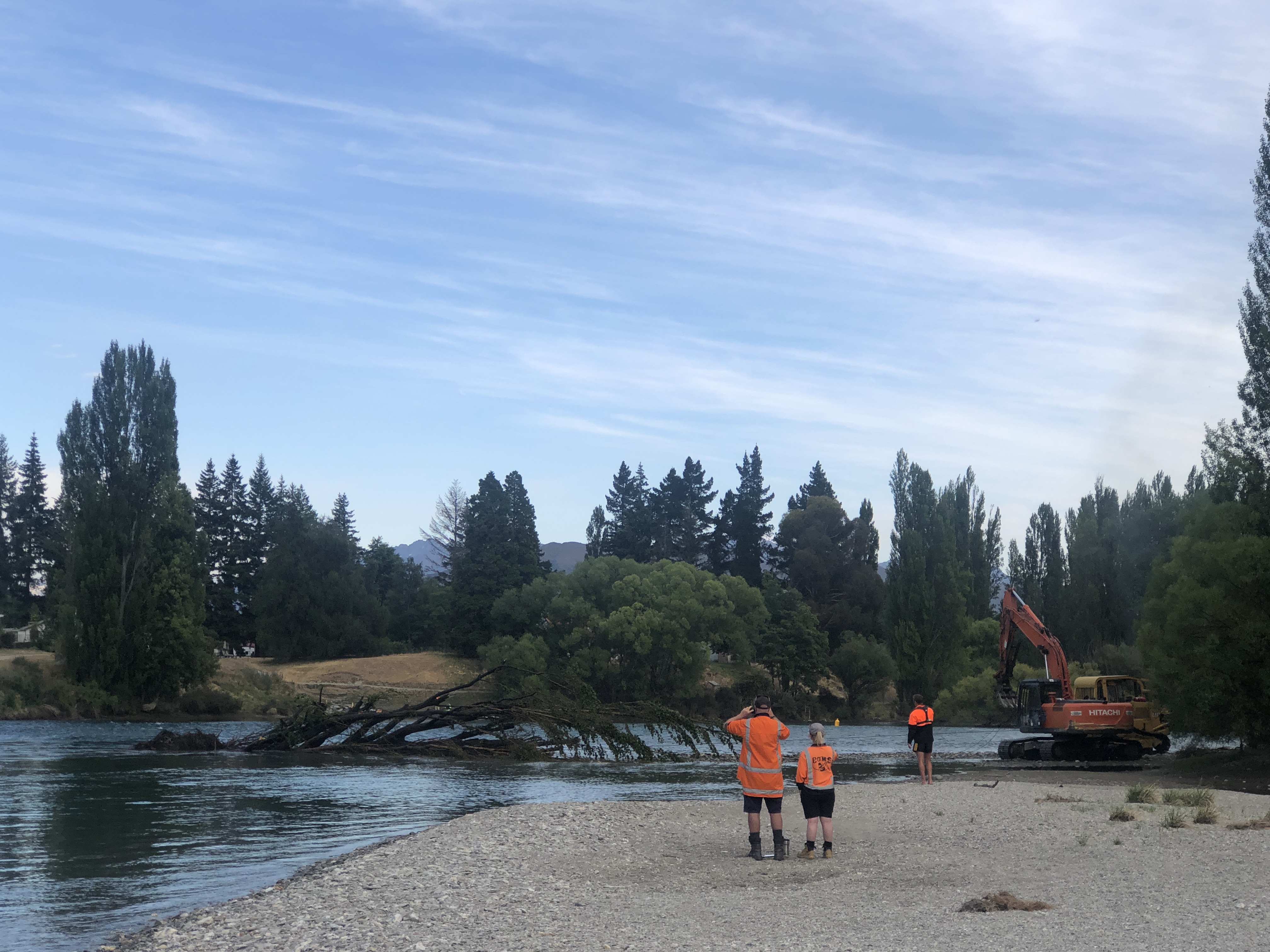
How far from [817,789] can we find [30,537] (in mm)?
110640

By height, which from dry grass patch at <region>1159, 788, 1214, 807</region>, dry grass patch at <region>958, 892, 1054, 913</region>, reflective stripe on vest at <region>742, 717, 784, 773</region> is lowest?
dry grass patch at <region>1159, 788, 1214, 807</region>

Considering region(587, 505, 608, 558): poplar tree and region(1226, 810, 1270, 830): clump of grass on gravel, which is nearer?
region(1226, 810, 1270, 830): clump of grass on gravel

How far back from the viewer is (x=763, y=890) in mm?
12859

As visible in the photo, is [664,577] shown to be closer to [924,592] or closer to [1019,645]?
[924,592]

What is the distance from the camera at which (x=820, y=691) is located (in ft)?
296

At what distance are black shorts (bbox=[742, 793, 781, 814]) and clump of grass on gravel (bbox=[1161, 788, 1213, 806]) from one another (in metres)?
8.46

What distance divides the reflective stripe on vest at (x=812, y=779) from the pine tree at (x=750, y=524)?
103828 mm

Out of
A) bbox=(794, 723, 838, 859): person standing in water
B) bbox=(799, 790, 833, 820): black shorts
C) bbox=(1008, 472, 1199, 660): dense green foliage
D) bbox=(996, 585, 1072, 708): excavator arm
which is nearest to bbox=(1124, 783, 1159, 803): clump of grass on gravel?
bbox=(794, 723, 838, 859): person standing in water

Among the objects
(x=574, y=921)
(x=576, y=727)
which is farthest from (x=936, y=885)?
(x=576, y=727)

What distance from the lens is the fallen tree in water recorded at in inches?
1339

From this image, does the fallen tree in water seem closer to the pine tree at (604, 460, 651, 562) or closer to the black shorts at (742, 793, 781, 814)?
the black shorts at (742, 793, 781, 814)

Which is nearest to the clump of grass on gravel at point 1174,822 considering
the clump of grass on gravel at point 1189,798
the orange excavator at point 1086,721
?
the clump of grass on gravel at point 1189,798

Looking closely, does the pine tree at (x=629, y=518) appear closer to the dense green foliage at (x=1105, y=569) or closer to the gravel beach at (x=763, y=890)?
the dense green foliage at (x=1105, y=569)

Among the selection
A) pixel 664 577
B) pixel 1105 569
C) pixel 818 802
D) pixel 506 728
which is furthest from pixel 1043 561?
pixel 818 802
